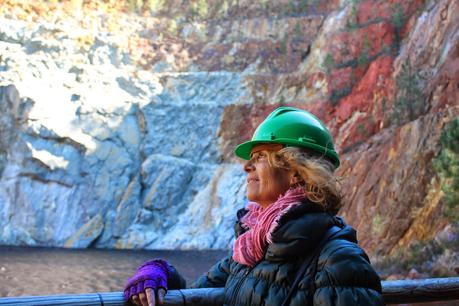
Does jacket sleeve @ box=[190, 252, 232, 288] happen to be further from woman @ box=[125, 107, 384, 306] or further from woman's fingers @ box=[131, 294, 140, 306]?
woman's fingers @ box=[131, 294, 140, 306]

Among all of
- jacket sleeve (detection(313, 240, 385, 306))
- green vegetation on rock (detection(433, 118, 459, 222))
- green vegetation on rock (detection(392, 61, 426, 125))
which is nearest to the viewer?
jacket sleeve (detection(313, 240, 385, 306))

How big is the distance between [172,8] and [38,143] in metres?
17.7

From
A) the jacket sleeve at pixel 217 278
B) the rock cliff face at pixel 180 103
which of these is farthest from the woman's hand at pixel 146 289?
the rock cliff face at pixel 180 103

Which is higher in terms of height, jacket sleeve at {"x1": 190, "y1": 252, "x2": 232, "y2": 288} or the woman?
the woman

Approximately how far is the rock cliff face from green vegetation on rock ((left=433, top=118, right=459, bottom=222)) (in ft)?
15.3

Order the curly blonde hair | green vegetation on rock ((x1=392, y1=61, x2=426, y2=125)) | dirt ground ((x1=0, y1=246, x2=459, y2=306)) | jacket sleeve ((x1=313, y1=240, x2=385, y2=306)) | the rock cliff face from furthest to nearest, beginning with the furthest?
the rock cliff face, green vegetation on rock ((x1=392, y1=61, x2=426, y2=125)), dirt ground ((x1=0, y1=246, x2=459, y2=306)), the curly blonde hair, jacket sleeve ((x1=313, y1=240, x2=385, y2=306))

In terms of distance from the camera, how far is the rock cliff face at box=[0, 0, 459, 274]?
18942 millimetres

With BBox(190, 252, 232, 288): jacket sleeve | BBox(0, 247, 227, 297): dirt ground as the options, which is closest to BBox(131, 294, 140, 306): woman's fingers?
BBox(190, 252, 232, 288): jacket sleeve

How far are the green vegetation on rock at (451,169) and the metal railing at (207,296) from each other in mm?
6665

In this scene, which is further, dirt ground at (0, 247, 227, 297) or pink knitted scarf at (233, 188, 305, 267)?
dirt ground at (0, 247, 227, 297)

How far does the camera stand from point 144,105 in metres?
29.9

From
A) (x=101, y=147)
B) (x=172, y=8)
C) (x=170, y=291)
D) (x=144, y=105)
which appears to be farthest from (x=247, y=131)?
(x=170, y=291)

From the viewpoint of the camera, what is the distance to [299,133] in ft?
6.64

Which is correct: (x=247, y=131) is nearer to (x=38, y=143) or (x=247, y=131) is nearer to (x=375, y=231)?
(x=38, y=143)
